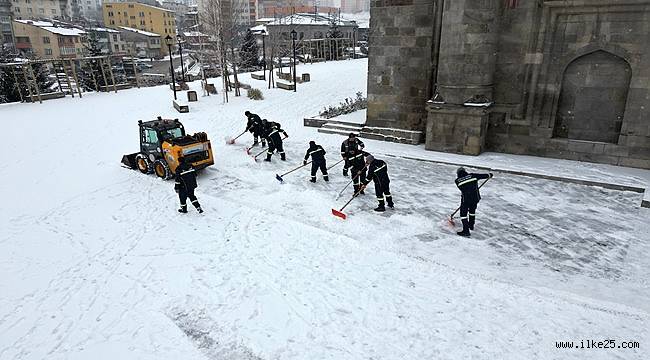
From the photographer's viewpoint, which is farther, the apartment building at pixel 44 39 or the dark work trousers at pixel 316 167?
the apartment building at pixel 44 39

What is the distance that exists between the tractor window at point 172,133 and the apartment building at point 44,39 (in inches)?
2085

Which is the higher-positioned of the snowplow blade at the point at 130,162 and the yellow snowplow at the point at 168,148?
the yellow snowplow at the point at 168,148

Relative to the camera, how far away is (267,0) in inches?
4341

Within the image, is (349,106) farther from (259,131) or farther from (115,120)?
(115,120)

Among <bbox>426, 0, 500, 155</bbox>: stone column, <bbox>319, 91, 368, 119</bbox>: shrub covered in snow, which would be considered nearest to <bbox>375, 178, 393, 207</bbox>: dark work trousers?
<bbox>426, 0, 500, 155</bbox>: stone column

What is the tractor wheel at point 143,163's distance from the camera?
39.3 feet

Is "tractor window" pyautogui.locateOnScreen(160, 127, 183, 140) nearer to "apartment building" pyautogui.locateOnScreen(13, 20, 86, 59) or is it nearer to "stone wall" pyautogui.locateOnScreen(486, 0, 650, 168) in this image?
"stone wall" pyautogui.locateOnScreen(486, 0, 650, 168)

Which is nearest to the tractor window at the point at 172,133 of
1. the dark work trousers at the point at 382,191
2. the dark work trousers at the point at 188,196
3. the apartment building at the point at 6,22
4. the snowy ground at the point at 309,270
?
the snowy ground at the point at 309,270

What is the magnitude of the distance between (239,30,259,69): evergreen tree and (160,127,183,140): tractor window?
30.4 meters

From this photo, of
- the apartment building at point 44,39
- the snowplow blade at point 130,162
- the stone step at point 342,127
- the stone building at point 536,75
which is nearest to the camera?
the stone building at point 536,75

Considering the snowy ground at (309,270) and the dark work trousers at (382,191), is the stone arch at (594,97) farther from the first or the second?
the dark work trousers at (382,191)

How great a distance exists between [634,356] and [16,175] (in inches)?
598

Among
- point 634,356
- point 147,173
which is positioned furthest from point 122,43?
point 634,356

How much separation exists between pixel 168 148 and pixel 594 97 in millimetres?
12615
